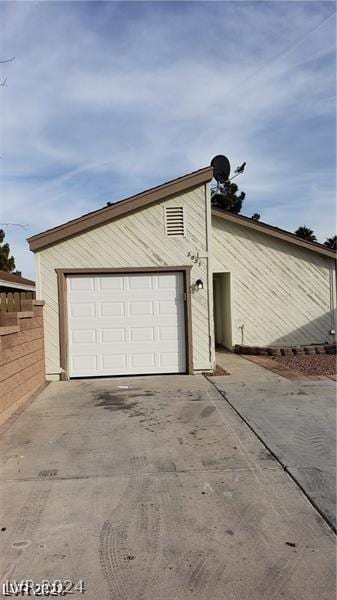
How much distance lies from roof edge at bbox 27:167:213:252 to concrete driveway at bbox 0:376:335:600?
4.17 m

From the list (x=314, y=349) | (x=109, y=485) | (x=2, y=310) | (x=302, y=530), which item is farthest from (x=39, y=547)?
(x=314, y=349)

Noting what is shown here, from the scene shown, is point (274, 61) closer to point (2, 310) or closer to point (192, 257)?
point (192, 257)

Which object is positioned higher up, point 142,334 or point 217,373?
point 142,334

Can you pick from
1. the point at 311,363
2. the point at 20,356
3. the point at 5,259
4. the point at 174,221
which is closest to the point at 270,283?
the point at 311,363

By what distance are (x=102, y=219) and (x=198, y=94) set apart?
11.5ft

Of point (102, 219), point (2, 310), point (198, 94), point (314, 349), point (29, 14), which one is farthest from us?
point (314, 349)

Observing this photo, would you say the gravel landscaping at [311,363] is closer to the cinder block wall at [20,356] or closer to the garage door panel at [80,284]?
the garage door panel at [80,284]

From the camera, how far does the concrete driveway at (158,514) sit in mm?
2305

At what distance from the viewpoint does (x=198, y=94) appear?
355 inches

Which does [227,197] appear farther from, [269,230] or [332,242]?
[269,230]

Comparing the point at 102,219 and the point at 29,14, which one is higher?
the point at 29,14

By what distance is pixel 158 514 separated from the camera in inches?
119

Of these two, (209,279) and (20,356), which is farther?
(209,279)

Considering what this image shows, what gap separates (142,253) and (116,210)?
1.02 m
